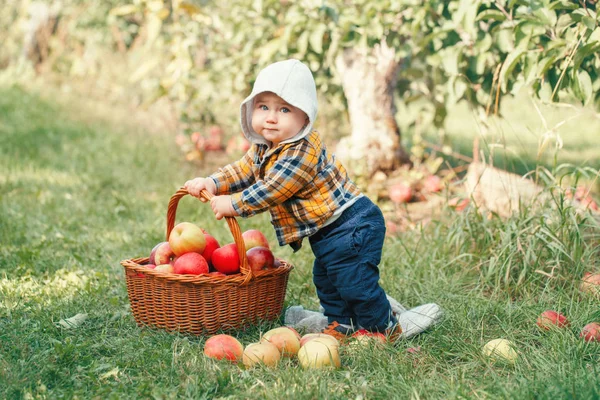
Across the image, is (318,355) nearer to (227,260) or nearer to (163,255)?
(227,260)

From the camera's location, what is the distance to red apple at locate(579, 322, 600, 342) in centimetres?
249

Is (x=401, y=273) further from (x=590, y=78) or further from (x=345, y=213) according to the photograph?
(x=590, y=78)

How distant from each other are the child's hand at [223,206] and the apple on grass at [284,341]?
480mm

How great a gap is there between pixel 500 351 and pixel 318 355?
0.65m

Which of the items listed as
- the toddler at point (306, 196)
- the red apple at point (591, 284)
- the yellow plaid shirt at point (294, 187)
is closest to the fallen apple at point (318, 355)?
the toddler at point (306, 196)

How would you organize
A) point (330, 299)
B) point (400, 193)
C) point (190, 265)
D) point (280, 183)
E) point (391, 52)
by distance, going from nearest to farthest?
point (280, 183)
point (190, 265)
point (330, 299)
point (400, 193)
point (391, 52)

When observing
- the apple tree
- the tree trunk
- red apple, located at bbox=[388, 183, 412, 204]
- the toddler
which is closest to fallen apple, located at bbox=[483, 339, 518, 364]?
the toddler

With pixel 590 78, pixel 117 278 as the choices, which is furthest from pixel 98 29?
pixel 590 78

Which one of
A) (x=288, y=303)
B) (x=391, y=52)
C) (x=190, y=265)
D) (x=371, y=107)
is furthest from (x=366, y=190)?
(x=190, y=265)

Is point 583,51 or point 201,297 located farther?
point 583,51

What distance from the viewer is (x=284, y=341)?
249 cm

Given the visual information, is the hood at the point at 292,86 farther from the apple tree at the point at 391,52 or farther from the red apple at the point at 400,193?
the red apple at the point at 400,193

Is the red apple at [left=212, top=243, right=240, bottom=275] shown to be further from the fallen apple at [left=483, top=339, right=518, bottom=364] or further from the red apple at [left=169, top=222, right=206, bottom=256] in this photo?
the fallen apple at [left=483, top=339, right=518, bottom=364]

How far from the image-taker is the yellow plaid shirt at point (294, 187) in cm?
262
